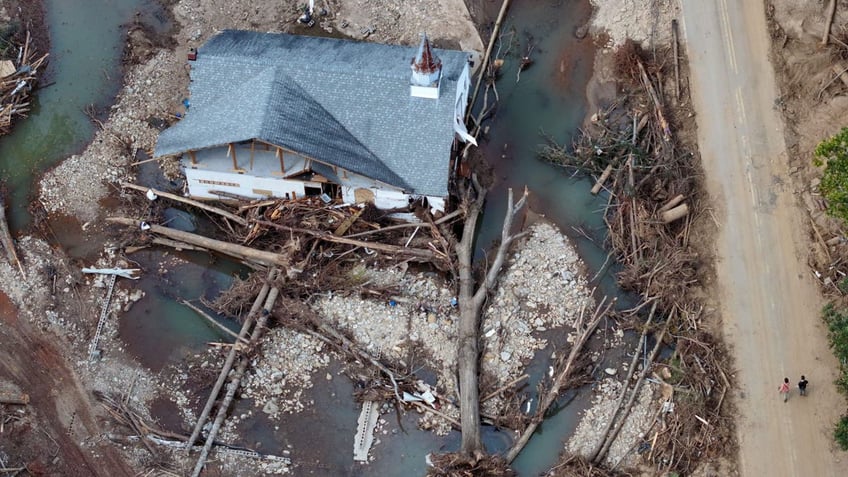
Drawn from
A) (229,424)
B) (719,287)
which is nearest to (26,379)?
(229,424)

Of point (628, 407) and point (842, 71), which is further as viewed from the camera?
point (842, 71)

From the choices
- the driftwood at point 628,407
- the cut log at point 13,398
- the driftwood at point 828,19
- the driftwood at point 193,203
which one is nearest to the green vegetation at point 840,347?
the driftwood at point 628,407

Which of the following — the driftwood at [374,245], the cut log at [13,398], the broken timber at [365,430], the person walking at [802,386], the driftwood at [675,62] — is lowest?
the cut log at [13,398]

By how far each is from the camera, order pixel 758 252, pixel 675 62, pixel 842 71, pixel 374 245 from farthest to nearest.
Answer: pixel 675 62 < pixel 374 245 < pixel 842 71 < pixel 758 252

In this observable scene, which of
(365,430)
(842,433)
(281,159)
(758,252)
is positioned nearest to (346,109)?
(281,159)

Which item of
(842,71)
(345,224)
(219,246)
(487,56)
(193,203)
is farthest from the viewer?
(487,56)

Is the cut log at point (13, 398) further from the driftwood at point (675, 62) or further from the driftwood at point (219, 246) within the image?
the driftwood at point (675, 62)

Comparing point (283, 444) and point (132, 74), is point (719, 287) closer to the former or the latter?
point (283, 444)

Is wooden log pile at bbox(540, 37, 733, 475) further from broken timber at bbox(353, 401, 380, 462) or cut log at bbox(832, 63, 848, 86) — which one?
broken timber at bbox(353, 401, 380, 462)

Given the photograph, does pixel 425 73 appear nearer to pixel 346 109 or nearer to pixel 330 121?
pixel 346 109
